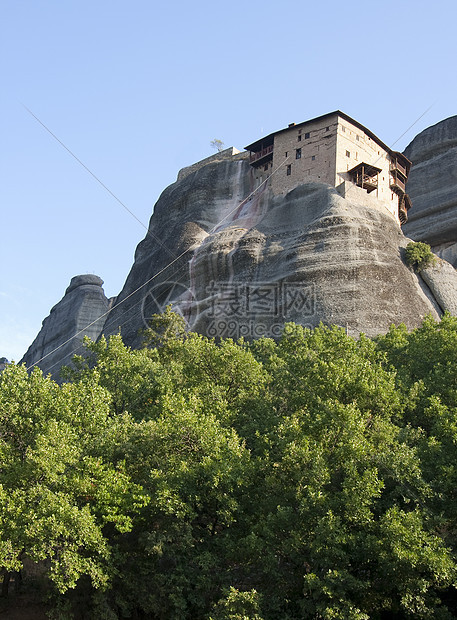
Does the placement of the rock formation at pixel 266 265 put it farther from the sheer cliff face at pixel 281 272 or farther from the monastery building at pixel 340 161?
the monastery building at pixel 340 161

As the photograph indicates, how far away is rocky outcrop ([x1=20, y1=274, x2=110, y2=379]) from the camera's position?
94.8 metres

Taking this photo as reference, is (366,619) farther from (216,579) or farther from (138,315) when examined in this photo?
(138,315)

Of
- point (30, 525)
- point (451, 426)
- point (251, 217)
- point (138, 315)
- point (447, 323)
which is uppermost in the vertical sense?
point (251, 217)

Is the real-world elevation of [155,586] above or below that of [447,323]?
below

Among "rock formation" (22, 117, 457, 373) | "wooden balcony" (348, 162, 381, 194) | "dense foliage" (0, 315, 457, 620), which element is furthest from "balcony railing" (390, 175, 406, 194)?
"dense foliage" (0, 315, 457, 620)

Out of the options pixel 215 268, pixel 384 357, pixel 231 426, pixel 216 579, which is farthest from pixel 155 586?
pixel 215 268

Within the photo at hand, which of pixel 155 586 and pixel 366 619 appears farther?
pixel 155 586

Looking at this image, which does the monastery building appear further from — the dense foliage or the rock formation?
the dense foliage

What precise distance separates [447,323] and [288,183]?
29.8m

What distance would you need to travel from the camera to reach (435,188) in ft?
289

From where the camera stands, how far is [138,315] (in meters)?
66.2

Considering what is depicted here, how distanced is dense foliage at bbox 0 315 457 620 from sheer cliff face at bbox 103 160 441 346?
20288 millimetres

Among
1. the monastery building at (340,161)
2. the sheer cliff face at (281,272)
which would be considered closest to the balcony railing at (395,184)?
the monastery building at (340,161)

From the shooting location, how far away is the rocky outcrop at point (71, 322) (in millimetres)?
94812
